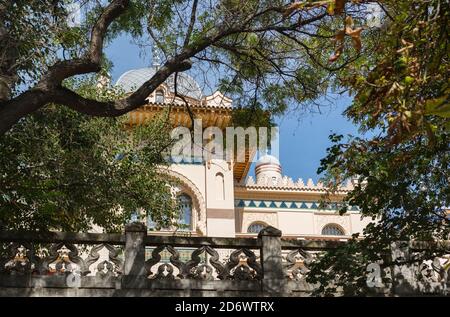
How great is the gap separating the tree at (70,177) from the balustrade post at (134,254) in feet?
5.20

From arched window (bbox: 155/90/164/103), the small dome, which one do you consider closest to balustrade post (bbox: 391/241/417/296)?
arched window (bbox: 155/90/164/103)

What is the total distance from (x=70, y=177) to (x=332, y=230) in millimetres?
16884

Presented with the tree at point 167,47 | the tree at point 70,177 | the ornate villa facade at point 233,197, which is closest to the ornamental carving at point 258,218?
the ornate villa facade at point 233,197

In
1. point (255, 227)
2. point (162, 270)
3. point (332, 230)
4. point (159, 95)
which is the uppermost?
point (159, 95)

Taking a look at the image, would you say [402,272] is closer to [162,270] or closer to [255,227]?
[162,270]

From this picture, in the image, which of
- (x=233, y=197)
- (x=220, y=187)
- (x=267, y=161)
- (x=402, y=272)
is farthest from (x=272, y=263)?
(x=267, y=161)

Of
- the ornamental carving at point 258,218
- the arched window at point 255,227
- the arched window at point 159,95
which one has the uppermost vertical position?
the arched window at point 159,95

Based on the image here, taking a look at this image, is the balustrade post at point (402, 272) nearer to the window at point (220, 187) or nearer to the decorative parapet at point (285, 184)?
the window at point (220, 187)

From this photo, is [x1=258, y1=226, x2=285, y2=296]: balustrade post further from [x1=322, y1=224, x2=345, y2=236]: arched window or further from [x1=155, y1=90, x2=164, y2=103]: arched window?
[x1=322, y1=224, x2=345, y2=236]: arched window

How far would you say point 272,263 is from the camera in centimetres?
710

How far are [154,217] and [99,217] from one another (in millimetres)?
1387

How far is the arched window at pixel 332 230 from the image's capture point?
25022mm

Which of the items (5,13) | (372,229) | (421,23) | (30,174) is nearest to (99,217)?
(30,174)
